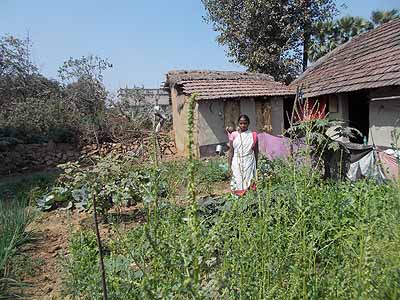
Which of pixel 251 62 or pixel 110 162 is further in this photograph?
pixel 251 62

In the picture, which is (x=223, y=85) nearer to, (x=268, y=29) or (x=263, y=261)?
(x=268, y=29)

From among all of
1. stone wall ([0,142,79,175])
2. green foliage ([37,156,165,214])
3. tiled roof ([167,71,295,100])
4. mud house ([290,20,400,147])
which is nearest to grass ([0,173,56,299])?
green foliage ([37,156,165,214])

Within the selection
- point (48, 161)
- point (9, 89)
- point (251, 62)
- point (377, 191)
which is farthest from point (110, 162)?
point (251, 62)

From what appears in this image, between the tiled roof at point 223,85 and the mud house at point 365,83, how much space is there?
1841mm

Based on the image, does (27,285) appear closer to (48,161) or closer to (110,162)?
(110,162)

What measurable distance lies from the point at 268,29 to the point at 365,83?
36.6ft

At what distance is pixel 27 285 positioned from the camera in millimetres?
3307

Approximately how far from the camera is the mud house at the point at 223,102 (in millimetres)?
13391

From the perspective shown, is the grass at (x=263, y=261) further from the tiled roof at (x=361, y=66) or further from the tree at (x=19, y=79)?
the tree at (x=19, y=79)

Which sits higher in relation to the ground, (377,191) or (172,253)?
(172,253)

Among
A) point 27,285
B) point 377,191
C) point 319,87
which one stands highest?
point 319,87

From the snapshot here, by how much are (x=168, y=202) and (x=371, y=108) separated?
7.59 meters

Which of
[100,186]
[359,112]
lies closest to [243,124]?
[100,186]

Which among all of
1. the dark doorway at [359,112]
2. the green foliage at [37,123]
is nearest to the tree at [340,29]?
the dark doorway at [359,112]
